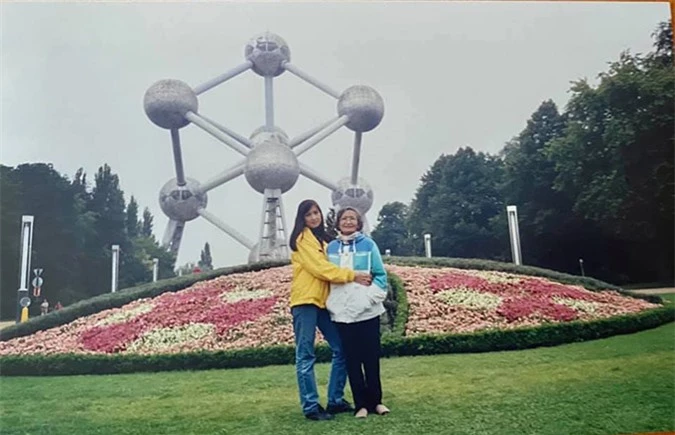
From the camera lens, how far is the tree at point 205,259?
12.8 ft

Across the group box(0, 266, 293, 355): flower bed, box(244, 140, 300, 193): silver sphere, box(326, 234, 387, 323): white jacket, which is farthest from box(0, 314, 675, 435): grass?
box(244, 140, 300, 193): silver sphere

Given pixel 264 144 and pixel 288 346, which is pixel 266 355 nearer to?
pixel 288 346

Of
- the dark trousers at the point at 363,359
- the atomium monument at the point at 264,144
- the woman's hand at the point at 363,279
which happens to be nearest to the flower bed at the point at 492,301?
the atomium monument at the point at 264,144

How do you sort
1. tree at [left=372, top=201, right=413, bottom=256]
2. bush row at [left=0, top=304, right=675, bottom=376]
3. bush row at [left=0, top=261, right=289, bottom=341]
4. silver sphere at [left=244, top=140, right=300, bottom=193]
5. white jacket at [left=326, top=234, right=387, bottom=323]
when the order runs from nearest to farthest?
1. white jacket at [left=326, top=234, right=387, bottom=323]
2. bush row at [left=0, top=304, right=675, bottom=376]
3. bush row at [left=0, top=261, right=289, bottom=341]
4. tree at [left=372, top=201, right=413, bottom=256]
5. silver sphere at [left=244, top=140, right=300, bottom=193]

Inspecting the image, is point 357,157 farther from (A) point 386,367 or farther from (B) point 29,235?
(B) point 29,235

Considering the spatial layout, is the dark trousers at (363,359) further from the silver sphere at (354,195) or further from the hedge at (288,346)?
the silver sphere at (354,195)

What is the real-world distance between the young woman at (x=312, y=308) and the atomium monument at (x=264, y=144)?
911mm

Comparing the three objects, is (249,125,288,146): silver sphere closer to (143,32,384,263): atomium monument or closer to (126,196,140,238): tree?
(143,32,384,263): atomium monument

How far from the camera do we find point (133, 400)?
2951mm

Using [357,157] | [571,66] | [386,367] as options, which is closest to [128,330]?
[386,367]

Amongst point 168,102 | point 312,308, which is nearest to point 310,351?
point 312,308

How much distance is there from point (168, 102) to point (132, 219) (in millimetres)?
707

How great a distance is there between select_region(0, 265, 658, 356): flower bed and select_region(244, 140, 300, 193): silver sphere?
535 millimetres

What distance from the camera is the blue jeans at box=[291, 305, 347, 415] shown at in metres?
2.73
